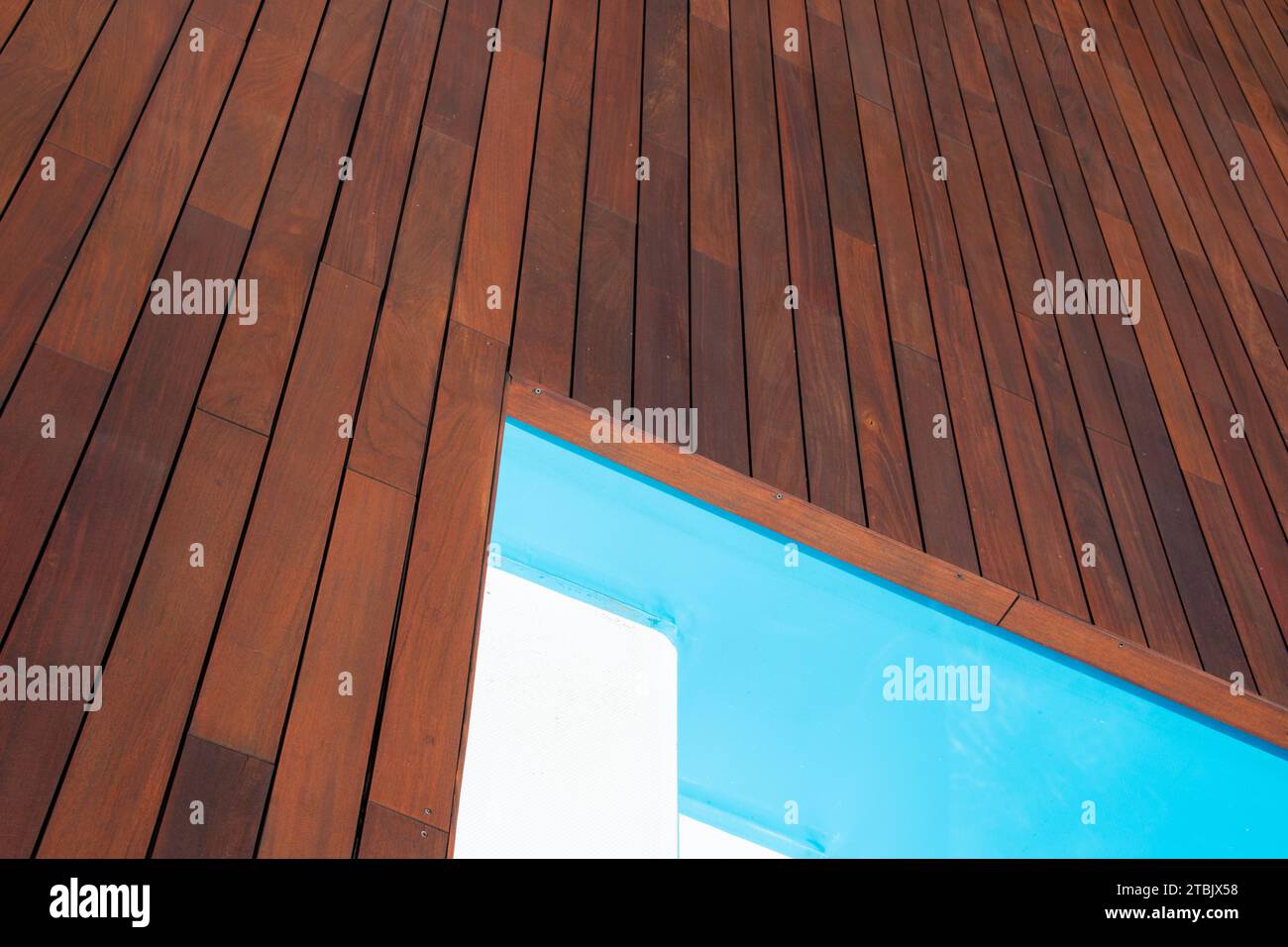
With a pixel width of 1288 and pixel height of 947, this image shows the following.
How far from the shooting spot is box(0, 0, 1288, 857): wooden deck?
1.63 m

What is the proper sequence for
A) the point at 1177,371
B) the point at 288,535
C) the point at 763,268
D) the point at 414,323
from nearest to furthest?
the point at 288,535
the point at 414,323
the point at 763,268
the point at 1177,371

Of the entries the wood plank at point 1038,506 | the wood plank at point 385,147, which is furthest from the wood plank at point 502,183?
the wood plank at point 1038,506

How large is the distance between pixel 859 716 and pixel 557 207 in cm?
155

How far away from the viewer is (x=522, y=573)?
3.05 metres

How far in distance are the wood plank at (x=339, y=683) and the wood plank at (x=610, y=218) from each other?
55 cm

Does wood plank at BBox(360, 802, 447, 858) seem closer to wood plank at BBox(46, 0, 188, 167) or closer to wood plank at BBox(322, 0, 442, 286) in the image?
wood plank at BBox(322, 0, 442, 286)

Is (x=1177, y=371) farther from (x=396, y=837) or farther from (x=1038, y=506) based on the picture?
(x=396, y=837)

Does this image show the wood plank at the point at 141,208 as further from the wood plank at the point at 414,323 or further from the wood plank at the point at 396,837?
the wood plank at the point at 396,837

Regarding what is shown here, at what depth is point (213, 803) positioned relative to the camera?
4.93ft

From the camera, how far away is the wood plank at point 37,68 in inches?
81.5

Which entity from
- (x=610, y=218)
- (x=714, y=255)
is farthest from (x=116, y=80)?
(x=714, y=255)
